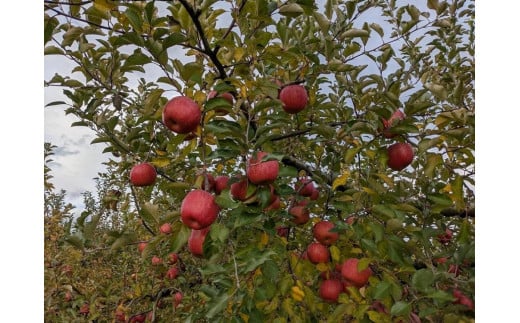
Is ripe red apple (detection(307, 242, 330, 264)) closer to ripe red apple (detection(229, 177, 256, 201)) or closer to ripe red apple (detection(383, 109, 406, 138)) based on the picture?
ripe red apple (detection(229, 177, 256, 201))

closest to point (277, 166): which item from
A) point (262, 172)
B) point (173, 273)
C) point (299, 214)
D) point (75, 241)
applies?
point (262, 172)

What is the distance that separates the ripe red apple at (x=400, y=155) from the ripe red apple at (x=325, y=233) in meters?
0.47

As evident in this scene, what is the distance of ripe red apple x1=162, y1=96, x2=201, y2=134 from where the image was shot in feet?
5.38

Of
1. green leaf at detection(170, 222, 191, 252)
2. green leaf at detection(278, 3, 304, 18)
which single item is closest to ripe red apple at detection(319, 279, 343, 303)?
green leaf at detection(170, 222, 191, 252)

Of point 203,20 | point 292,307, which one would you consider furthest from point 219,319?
point 203,20

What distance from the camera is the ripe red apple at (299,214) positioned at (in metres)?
2.17

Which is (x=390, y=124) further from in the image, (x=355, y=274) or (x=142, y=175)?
(x=142, y=175)

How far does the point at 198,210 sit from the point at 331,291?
955 mm

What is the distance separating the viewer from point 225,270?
1.57 m

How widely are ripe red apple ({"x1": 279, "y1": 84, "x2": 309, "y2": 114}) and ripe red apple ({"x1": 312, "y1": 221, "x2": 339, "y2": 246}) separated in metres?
0.66

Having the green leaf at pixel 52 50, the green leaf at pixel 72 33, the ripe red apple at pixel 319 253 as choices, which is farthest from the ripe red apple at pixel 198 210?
the green leaf at pixel 52 50
